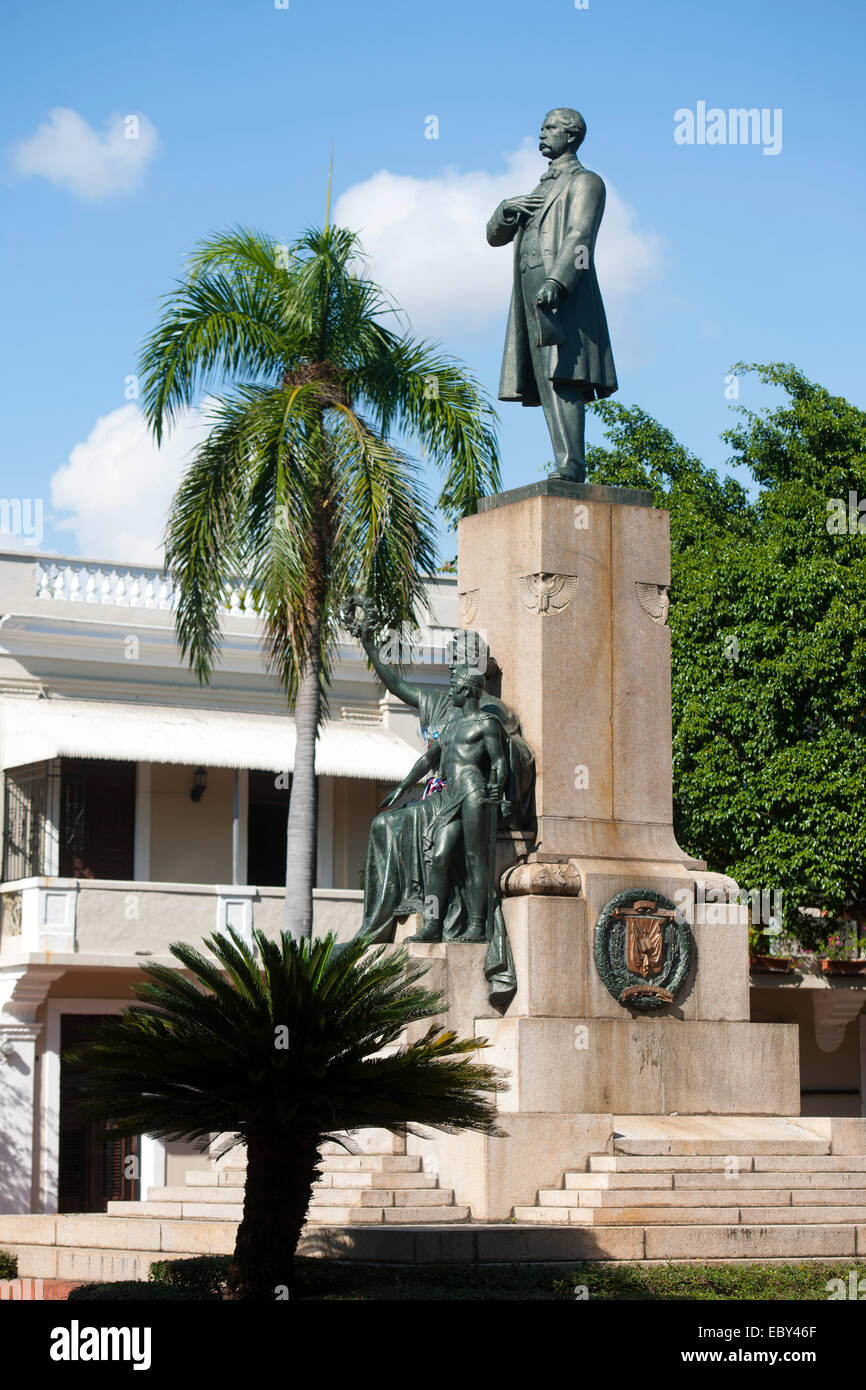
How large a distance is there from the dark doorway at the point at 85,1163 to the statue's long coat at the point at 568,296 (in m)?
14.8

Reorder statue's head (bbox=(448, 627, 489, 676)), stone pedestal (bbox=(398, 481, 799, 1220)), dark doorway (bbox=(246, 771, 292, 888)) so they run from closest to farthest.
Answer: stone pedestal (bbox=(398, 481, 799, 1220)) → statue's head (bbox=(448, 627, 489, 676)) → dark doorway (bbox=(246, 771, 292, 888))

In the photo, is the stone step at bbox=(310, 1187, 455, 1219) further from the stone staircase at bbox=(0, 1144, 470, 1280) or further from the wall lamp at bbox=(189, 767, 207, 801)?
the wall lamp at bbox=(189, 767, 207, 801)

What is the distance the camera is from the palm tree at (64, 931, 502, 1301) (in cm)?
990

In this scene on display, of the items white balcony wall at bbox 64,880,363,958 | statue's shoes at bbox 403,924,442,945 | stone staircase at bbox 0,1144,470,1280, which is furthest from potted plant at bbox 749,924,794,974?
stone staircase at bbox 0,1144,470,1280

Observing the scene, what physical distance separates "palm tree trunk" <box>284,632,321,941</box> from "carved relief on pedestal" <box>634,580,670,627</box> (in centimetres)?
804

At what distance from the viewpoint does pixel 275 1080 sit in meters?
9.90

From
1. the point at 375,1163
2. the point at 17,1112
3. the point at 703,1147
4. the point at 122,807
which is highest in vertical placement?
the point at 122,807

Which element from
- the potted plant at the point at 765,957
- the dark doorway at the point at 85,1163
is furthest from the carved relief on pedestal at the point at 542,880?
the potted plant at the point at 765,957

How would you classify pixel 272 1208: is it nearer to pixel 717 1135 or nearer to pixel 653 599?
pixel 717 1135

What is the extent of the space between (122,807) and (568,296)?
56.2 ft

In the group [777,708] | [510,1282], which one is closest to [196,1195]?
[510,1282]

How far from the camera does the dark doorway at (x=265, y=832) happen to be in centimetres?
3122

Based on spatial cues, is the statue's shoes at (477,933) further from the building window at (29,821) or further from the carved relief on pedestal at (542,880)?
the building window at (29,821)
